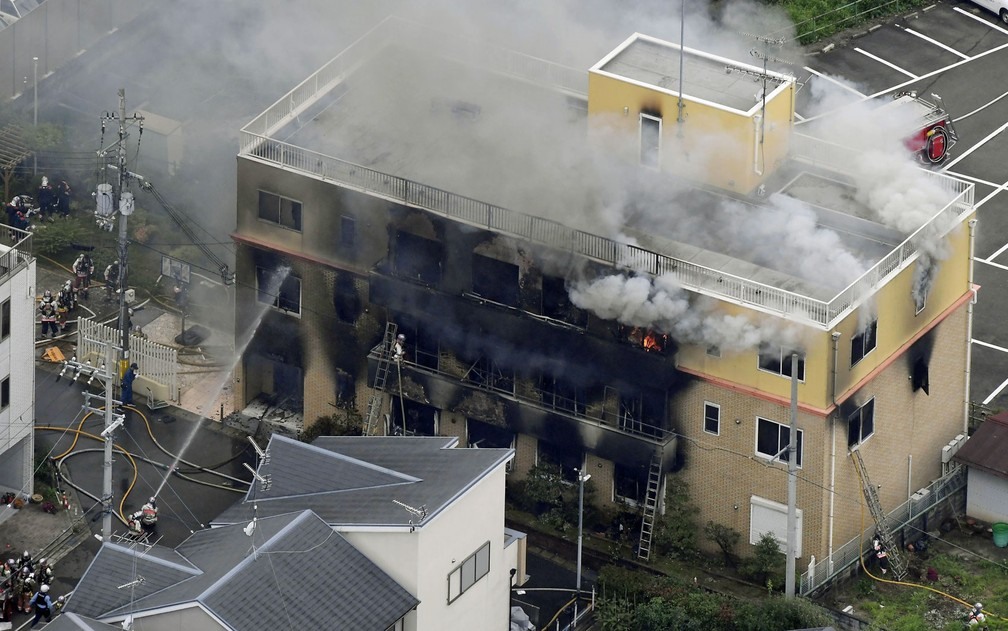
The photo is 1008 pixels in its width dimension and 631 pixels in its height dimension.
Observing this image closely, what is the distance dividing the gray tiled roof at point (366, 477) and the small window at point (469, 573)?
6.99ft

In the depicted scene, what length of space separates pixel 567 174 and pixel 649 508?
1038 centimetres

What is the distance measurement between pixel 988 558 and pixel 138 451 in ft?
86.4

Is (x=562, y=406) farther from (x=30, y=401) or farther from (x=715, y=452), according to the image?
(x=30, y=401)

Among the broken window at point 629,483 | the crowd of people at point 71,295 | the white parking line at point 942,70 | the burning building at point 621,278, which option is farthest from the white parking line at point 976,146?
the crowd of people at point 71,295

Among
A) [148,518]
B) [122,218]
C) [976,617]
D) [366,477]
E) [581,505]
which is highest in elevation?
[122,218]

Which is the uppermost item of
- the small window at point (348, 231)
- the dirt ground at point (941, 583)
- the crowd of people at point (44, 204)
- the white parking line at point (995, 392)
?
the small window at point (348, 231)

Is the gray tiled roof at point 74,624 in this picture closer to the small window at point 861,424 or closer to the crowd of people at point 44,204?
the small window at point 861,424

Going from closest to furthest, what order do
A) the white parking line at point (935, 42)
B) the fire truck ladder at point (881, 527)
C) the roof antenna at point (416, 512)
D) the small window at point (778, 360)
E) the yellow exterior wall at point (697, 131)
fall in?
the roof antenna at point (416, 512) < the small window at point (778, 360) < the fire truck ladder at point (881, 527) < the yellow exterior wall at point (697, 131) < the white parking line at point (935, 42)

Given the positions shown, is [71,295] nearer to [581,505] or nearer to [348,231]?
[348,231]

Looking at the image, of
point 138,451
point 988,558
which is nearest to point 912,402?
point 988,558

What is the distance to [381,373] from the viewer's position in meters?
81.8

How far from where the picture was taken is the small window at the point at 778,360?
246ft

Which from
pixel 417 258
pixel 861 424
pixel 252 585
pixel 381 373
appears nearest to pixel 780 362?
pixel 861 424

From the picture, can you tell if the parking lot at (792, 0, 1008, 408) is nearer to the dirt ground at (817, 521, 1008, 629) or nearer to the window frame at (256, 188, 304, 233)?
the dirt ground at (817, 521, 1008, 629)
